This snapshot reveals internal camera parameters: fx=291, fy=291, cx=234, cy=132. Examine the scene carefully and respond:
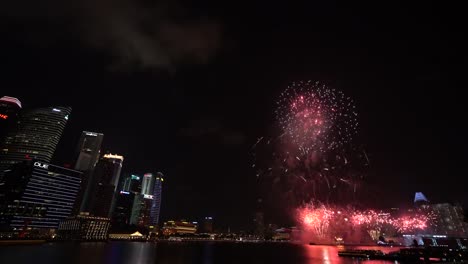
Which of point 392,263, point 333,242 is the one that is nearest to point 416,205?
point 333,242

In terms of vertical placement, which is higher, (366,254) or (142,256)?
(366,254)

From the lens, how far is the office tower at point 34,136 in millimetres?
155000

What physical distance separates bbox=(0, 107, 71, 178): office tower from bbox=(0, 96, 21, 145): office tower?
464 cm

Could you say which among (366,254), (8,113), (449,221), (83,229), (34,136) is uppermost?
(8,113)

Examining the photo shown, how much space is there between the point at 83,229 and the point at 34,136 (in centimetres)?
5901

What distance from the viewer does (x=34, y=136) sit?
163750 millimetres

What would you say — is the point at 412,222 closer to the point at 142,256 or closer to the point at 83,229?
the point at 142,256

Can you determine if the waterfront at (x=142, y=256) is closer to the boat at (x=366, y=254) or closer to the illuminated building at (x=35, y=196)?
the boat at (x=366, y=254)

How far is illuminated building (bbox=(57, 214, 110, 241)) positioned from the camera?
152900mm

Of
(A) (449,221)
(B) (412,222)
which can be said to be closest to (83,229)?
(B) (412,222)

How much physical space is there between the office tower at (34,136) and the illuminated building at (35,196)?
14.5 metres

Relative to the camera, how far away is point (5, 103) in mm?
152500

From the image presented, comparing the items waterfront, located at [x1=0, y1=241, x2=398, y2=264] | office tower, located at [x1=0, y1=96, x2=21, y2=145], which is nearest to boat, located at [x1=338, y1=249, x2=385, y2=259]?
waterfront, located at [x1=0, y1=241, x2=398, y2=264]

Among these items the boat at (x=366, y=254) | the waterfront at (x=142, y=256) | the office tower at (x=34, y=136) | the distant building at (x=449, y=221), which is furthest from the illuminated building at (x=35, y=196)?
the distant building at (x=449, y=221)
